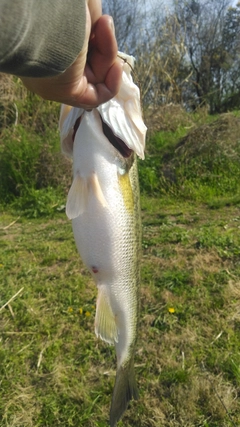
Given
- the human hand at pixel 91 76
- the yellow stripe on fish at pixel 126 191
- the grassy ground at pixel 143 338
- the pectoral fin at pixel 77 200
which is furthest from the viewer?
the grassy ground at pixel 143 338

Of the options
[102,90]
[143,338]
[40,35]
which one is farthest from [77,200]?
[143,338]

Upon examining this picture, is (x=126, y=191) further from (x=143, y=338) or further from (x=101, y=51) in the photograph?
(x=143, y=338)

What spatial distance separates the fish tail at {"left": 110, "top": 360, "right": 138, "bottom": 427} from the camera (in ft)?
6.81


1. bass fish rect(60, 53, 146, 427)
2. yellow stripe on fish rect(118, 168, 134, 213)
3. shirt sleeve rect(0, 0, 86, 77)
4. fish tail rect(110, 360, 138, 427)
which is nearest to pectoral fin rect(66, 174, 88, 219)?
bass fish rect(60, 53, 146, 427)

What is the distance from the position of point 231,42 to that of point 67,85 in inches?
733

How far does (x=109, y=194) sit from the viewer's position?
71.2 inches

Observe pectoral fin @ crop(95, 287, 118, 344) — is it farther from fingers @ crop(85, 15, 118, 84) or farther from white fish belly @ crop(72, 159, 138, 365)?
fingers @ crop(85, 15, 118, 84)

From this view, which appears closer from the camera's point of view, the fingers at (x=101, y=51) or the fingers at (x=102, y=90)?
the fingers at (x=101, y=51)

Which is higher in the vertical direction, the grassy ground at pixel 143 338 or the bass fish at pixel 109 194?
the bass fish at pixel 109 194

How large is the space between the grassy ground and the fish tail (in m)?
0.43

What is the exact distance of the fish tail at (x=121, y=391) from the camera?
2.07 metres

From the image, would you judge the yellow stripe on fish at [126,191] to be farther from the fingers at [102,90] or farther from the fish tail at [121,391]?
the fish tail at [121,391]

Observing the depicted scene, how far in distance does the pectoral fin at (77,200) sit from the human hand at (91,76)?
0.32 meters

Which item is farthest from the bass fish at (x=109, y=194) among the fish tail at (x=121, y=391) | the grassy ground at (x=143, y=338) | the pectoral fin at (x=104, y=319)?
the grassy ground at (x=143, y=338)
